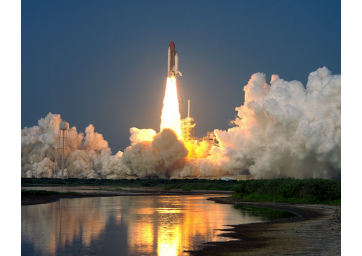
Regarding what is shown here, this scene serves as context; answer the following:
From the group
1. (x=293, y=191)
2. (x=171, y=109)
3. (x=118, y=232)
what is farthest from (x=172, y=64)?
(x=118, y=232)

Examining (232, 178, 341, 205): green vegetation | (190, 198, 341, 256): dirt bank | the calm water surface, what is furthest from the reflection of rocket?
(190, 198, 341, 256): dirt bank

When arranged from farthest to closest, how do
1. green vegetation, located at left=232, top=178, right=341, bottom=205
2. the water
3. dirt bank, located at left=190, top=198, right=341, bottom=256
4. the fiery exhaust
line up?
the fiery exhaust < green vegetation, located at left=232, top=178, right=341, bottom=205 < the water < dirt bank, located at left=190, top=198, right=341, bottom=256

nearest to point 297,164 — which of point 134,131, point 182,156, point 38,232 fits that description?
point 182,156

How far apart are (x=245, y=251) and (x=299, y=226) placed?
26.3 ft

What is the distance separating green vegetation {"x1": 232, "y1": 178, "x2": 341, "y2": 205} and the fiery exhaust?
39.3 m

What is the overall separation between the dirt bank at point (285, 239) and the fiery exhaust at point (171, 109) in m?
61.0

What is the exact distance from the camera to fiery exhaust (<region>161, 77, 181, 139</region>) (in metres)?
85.6

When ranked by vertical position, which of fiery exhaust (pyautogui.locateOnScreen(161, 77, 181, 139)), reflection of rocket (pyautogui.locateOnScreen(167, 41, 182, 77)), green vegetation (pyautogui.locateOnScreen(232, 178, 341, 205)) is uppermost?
reflection of rocket (pyautogui.locateOnScreen(167, 41, 182, 77))

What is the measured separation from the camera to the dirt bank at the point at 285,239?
642 inches

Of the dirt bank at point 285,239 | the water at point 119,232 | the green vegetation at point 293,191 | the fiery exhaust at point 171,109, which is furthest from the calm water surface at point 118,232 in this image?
the fiery exhaust at point 171,109

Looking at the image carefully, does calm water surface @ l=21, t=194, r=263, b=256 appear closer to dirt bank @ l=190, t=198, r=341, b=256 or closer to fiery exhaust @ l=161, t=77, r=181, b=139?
dirt bank @ l=190, t=198, r=341, b=256

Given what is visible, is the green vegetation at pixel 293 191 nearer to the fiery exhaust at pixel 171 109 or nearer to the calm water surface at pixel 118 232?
the calm water surface at pixel 118 232

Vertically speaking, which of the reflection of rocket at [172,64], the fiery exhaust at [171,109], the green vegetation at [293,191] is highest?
the reflection of rocket at [172,64]

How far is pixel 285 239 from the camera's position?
62.2 ft
